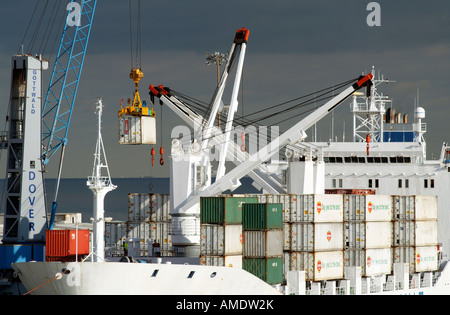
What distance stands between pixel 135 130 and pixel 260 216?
36.4ft

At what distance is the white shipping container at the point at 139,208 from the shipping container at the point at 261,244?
12691mm

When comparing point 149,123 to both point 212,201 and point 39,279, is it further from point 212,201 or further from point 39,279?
point 39,279

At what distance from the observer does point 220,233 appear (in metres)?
45.4

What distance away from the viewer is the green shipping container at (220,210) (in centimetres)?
4562

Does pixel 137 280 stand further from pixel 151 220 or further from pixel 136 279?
pixel 151 220

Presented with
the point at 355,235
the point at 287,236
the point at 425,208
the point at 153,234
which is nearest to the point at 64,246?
the point at 153,234

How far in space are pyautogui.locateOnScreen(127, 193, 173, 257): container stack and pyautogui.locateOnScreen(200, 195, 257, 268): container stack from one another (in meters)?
10.5

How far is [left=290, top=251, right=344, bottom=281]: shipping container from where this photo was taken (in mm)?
48281

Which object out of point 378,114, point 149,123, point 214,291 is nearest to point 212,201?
point 214,291

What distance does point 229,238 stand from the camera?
4566 centimetres

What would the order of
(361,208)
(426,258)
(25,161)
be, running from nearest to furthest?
(361,208) < (25,161) < (426,258)

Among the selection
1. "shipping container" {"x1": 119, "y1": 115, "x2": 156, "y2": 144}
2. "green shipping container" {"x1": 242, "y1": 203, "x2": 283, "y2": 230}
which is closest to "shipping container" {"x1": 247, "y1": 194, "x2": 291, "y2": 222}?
"green shipping container" {"x1": 242, "y1": 203, "x2": 283, "y2": 230}

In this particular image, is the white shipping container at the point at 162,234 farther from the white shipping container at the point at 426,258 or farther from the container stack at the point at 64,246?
the white shipping container at the point at 426,258

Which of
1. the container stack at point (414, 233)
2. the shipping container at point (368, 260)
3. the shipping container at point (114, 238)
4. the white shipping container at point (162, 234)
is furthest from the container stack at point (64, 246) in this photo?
the container stack at point (414, 233)
